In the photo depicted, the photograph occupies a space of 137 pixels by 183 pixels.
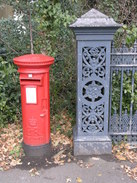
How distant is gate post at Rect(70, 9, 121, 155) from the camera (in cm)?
340

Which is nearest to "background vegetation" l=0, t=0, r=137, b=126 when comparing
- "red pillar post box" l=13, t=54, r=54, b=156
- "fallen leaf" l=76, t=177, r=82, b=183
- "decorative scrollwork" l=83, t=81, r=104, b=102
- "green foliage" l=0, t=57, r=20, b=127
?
"green foliage" l=0, t=57, r=20, b=127

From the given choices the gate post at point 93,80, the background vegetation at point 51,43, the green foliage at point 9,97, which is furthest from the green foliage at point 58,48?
the gate post at point 93,80

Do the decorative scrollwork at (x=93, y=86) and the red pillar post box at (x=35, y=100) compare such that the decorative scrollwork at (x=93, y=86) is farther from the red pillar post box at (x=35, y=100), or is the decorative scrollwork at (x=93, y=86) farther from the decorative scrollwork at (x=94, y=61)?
the red pillar post box at (x=35, y=100)

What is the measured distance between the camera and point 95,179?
10.6ft

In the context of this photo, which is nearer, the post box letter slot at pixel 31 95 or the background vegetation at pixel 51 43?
the post box letter slot at pixel 31 95

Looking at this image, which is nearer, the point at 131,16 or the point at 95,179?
the point at 95,179

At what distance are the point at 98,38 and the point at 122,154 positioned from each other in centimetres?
192

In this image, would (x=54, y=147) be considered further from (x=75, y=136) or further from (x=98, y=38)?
(x=98, y=38)

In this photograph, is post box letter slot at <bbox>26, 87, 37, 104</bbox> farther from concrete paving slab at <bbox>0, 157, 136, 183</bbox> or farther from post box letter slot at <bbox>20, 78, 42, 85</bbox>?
concrete paving slab at <bbox>0, 157, 136, 183</bbox>

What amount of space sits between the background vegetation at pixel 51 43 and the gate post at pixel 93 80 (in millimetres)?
1106

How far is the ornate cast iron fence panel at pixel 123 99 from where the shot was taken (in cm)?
379

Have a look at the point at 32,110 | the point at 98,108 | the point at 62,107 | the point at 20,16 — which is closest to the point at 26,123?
the point at 32,110

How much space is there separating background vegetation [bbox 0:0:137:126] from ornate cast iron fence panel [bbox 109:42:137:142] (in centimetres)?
84

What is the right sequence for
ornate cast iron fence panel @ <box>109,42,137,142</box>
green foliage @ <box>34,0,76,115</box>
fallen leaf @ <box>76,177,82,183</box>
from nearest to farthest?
fallen leaf @ <box>76,177,82,183</box> < ornate cast iron fence panel @ <box>109,42,137,142</box> < green foliage @ <box>34,0,76,115</box>
